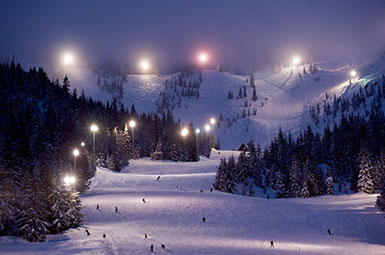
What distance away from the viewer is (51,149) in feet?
172

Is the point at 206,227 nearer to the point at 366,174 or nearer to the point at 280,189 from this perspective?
the point at 280,189

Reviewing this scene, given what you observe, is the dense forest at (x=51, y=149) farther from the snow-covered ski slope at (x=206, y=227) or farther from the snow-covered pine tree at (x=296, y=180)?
the snow-covered pine tree at (x=296, y=180)

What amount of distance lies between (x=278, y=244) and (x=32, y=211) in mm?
23724

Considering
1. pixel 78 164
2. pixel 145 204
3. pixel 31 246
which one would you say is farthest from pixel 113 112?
pixel 31 246

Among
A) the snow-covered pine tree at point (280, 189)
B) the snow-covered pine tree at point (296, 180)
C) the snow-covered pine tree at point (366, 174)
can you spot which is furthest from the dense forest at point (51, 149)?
the snow-covered pine tree at point (366, 174)

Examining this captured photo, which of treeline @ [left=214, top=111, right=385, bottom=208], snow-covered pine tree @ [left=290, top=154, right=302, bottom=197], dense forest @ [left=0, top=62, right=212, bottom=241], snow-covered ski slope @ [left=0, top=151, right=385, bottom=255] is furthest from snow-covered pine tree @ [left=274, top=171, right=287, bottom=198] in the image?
dense forest @ [left=0, top=62, right=212, bottom=241]

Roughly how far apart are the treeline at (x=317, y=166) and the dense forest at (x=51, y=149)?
90.0ft

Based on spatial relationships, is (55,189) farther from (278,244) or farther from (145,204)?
(278,244)

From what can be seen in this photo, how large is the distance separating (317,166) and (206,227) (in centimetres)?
5039

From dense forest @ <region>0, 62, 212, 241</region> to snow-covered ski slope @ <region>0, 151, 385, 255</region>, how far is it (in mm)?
2550

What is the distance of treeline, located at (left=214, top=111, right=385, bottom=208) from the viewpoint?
65438 mm

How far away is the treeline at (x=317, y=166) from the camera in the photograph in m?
65.4

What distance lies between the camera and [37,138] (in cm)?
5262

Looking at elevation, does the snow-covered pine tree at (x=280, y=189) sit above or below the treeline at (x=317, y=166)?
below
